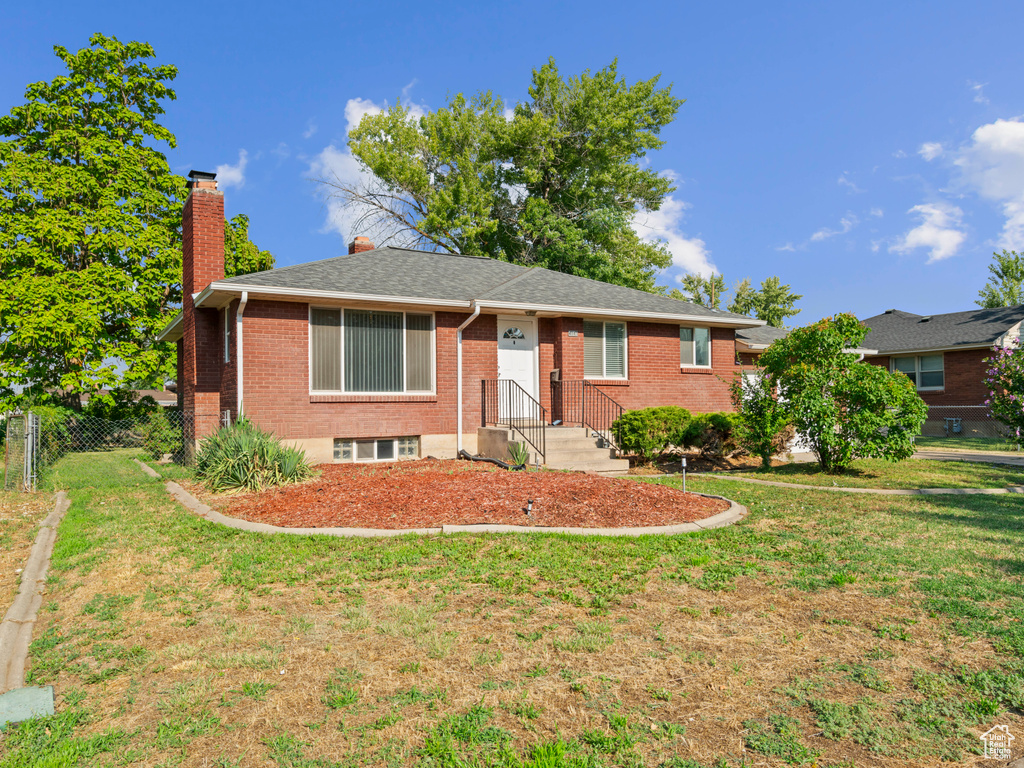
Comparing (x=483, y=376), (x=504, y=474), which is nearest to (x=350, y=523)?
(x=504, y=474)

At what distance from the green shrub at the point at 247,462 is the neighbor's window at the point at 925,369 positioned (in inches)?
997

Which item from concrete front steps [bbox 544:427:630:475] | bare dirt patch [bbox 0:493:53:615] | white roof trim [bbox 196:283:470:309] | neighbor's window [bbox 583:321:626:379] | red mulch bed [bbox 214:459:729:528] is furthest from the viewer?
neighbor's window [bbox 583:321:626:379]

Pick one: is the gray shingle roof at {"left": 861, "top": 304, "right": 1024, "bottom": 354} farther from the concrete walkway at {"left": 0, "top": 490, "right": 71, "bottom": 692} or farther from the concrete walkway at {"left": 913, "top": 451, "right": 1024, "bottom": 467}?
the concrete walkway at {"left": 0, "top": 490, "right": 71, "bottom": 692}

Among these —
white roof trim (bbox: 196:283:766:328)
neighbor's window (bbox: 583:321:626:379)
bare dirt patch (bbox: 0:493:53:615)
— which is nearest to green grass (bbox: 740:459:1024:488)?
neighbor's window (bbox: 583:321:626:379)

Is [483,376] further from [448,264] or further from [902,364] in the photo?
[902,364]

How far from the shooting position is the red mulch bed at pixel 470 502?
291 inches

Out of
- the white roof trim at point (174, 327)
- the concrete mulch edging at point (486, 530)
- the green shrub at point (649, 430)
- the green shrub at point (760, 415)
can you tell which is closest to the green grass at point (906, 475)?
the green shrub at point (760, 415)

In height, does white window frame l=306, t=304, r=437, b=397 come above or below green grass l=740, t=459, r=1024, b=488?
above

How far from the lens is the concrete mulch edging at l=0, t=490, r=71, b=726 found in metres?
3.27

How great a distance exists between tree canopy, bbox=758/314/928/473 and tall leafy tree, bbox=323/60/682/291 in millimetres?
16097

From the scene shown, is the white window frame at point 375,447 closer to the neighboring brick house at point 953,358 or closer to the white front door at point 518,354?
the white front door at point 518,354

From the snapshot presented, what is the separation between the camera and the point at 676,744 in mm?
2883

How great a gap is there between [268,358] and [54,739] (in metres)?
9.48

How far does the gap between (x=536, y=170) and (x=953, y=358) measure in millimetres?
18794
